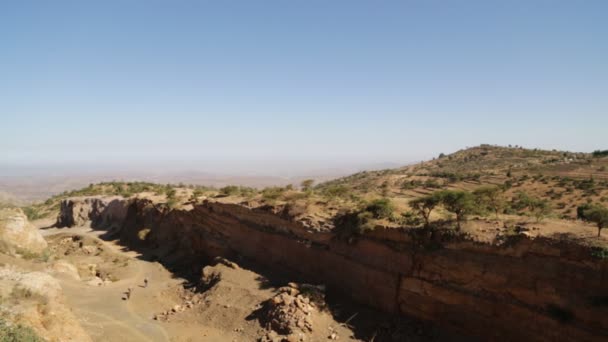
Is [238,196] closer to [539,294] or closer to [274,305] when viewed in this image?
[274,305]

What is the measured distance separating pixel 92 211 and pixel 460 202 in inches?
1264

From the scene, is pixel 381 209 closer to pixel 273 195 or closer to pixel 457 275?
pixel 457 275

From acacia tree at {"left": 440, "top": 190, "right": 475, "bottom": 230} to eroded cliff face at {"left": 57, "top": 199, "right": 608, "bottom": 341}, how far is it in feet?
4.27

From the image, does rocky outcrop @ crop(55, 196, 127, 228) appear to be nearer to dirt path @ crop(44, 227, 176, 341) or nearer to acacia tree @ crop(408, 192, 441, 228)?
dirt path @ crop(44, 227, 176, 341)

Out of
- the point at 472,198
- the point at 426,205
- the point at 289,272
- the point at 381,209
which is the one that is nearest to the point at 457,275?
the point at 426,205

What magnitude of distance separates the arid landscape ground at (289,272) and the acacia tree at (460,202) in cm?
11

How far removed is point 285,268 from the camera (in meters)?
16.9

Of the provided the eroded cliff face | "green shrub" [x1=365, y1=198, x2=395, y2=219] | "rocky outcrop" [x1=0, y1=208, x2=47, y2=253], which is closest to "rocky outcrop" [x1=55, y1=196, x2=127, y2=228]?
"rocky outcrop" [x1=0, y1=208, x2=47, y2=253]

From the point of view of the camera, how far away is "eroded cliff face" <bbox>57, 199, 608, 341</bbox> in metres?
9.70

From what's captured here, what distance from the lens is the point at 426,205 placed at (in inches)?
540

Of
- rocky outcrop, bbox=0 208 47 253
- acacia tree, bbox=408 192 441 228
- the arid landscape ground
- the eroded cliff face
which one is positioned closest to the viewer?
the eroded cliff face

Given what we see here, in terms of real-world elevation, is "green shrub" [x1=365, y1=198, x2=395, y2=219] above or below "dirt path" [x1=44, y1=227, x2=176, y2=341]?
above

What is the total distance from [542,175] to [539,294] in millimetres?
28918

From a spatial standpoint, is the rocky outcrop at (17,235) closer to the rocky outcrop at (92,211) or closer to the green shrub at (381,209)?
the rocky outcrop at (92,211)
